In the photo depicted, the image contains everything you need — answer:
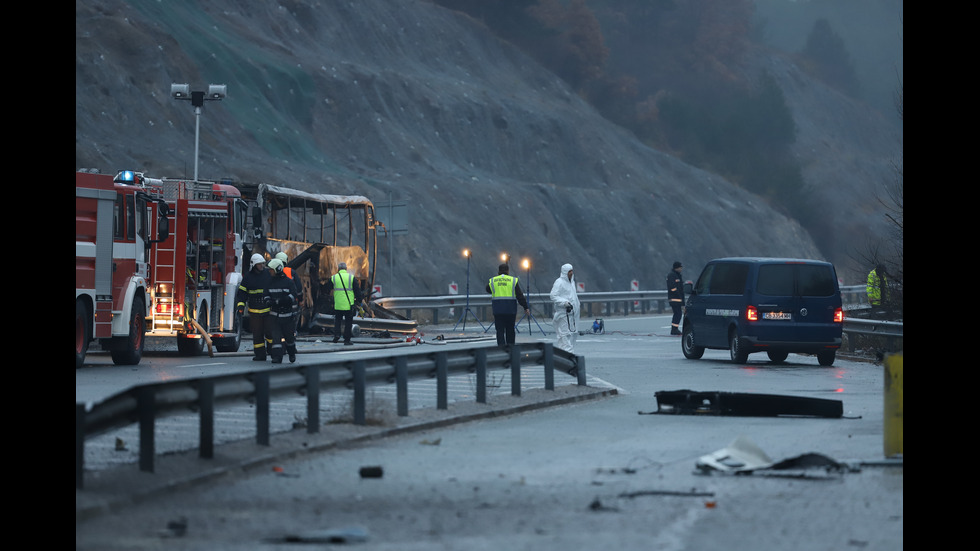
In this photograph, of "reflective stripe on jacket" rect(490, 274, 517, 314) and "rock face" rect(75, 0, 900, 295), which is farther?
"rock face" rect(75, 0, 900, 295)

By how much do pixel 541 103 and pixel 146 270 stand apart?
5850cm

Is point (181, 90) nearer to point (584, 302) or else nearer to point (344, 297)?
point (344, 297)

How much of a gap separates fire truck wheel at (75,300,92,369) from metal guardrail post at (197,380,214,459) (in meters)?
11.1

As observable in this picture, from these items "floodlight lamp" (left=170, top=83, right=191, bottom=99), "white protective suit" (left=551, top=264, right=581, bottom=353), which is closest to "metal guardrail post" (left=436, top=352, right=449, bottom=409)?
"white protective suit" (left=551, top=264, right=581, bottom=353)

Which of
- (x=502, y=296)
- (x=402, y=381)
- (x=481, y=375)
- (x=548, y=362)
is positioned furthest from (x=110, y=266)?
(x=402, y=381)

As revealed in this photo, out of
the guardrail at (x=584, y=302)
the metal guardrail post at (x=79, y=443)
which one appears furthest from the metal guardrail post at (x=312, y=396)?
the guardrail at (x=584, y=302)

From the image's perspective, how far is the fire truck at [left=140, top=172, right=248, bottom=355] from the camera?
25.4 metres

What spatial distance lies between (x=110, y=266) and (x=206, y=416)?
12.2 m

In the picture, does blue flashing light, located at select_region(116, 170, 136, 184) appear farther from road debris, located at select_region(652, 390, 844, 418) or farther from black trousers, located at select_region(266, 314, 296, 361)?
road debris, located at select_region(652, 390, 844, 418)

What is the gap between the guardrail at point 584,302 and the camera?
3988cm

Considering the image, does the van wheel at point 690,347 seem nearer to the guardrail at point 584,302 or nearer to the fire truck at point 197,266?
the fire truck at point 197,266

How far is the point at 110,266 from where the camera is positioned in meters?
22.2
